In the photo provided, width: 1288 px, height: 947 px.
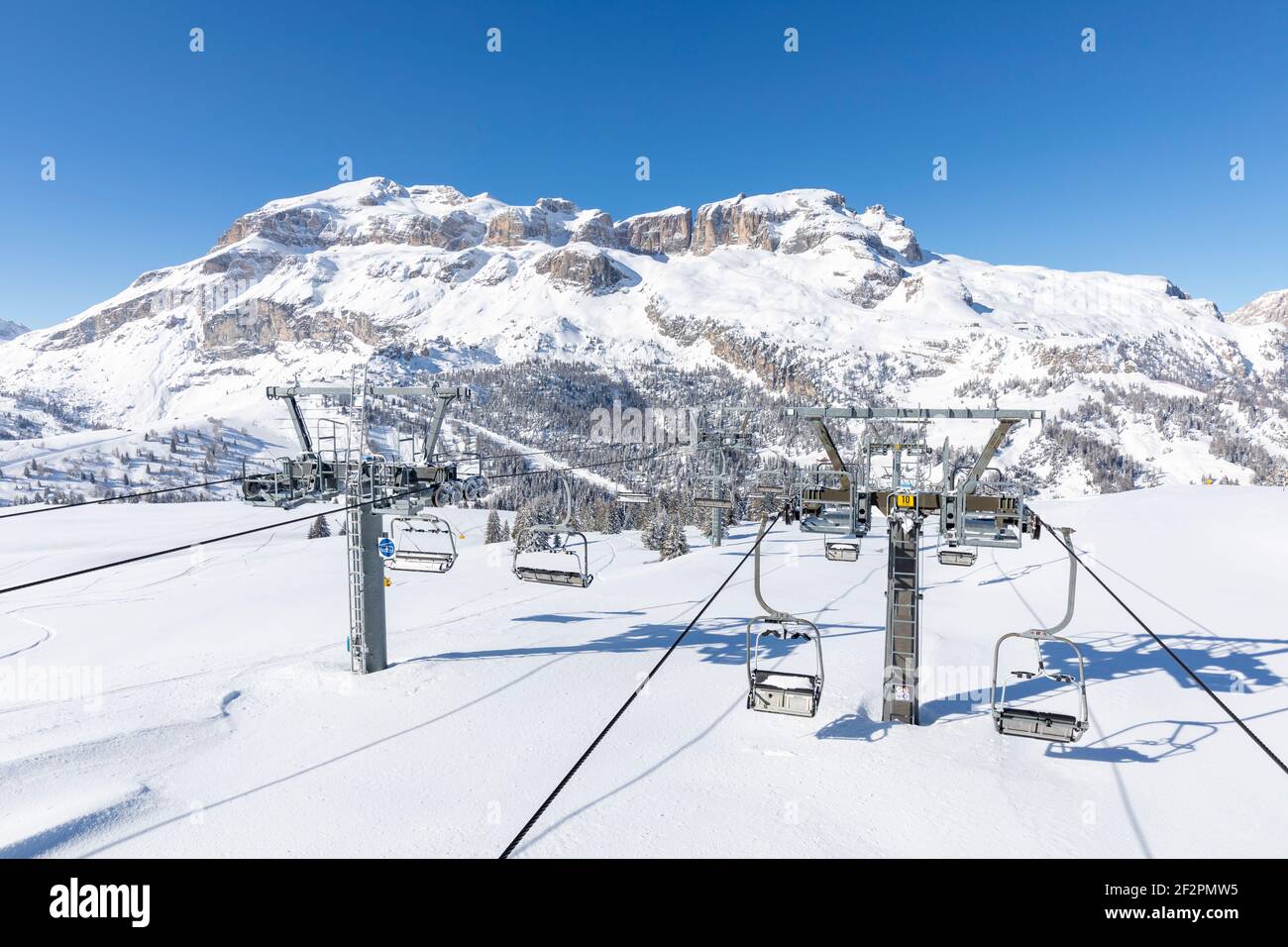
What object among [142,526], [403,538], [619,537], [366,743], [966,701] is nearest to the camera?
[366,743]

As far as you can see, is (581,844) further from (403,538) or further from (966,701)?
(403,538)

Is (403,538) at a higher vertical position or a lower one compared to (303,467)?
lower

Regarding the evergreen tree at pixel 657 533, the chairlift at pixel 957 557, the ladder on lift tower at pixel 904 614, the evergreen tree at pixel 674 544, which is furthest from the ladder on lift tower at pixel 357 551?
the evergreen tree at pixel 657 533

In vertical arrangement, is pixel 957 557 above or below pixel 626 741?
above

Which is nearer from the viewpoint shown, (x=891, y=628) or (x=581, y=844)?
(x=581, y=844)

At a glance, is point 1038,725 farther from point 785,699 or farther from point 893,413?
point 893,413

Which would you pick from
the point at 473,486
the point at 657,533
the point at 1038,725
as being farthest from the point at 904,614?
the point at 657,533

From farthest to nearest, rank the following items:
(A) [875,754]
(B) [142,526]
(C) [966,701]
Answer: (B) [142,526], (C) [966,701], (A) [875,754]
